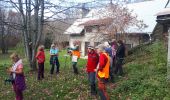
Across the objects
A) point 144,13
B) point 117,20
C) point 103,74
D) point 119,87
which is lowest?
point 119,87

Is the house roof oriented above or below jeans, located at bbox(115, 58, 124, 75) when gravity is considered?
above

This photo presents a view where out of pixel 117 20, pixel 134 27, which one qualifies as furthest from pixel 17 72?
pixel 134 27

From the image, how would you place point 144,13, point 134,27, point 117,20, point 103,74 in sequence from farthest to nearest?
point 144,13 < point 134,27 < point 117,20 < point 103,74

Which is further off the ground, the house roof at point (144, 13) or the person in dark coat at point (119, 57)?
the house roof at point (144, 13)

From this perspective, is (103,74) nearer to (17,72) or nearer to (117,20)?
(17,72)

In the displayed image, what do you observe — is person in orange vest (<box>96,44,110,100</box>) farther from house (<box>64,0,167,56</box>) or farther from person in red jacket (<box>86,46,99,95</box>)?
house (<box>64,0,167,56</box>)

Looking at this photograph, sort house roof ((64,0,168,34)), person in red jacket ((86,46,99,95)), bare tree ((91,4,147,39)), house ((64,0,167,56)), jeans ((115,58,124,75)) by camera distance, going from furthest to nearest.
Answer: house roof ((64,0,168,34)), house ((64,0,167,56)), bare tree ((91,4,147,39)), jeans ((115,58,124,75)), person in red jacket ((86,46,99,95))

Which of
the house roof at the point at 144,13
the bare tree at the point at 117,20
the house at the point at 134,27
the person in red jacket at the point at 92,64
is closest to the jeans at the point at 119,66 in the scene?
the person in red jacket at the point at 92,64

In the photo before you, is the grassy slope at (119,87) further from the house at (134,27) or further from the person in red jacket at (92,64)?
the house at (134,27)

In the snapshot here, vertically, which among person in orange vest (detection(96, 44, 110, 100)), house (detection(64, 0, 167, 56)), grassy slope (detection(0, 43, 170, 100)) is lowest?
grassy slope (detection(0, 43, 170, 100))

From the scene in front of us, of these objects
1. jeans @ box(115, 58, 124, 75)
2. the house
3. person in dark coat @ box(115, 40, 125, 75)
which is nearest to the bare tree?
the house

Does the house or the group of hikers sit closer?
the group of hikers

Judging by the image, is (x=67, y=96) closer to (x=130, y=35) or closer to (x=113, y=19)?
(x=113, y=19)

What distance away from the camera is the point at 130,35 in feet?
97.1
